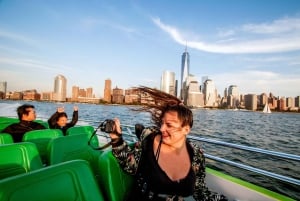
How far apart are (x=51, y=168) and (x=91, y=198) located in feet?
1.07

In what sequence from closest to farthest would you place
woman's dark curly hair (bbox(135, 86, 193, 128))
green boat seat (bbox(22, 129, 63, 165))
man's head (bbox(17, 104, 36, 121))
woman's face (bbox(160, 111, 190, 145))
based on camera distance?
woman's face (bbox(160, 111, 190, 145)) < woman's dark curly hair (bbox(135, 86, 193, 128)) < green boat seat (bbox(22, 129, 63, 165)) < man's head (bbox(17, 104, 36, 121))

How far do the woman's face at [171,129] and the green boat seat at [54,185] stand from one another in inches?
28.8

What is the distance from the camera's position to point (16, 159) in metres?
1.78

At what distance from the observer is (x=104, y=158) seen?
1.86 metres

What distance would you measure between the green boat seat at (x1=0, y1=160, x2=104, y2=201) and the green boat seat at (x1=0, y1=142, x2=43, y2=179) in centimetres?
59

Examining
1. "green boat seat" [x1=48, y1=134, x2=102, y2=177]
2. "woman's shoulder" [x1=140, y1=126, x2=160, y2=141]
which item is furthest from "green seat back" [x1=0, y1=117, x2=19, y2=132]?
"woman's shoulder" [x1=140, y1=126, x2=160, y2=141]

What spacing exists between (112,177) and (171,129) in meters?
0.62

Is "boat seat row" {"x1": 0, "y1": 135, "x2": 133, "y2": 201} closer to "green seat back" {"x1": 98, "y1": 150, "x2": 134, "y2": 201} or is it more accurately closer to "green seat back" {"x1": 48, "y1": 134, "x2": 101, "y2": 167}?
"green seat back" {"x1": 98, "y1": 150, "x2": 134, "y2": 201}

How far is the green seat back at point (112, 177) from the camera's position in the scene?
1814 mm

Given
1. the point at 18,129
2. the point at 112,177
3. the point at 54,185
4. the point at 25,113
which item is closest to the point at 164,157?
the point at 112,177

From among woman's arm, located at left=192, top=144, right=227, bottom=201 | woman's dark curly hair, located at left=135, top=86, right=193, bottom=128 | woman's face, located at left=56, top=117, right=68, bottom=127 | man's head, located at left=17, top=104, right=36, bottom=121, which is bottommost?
woman's arm, located at left=192, top=144, right=227, bottom=201

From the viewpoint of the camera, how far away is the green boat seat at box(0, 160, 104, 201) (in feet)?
3.65

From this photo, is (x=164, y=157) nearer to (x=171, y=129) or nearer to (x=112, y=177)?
(x=171, y=129)

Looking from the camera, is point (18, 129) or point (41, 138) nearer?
point (41, 138)
